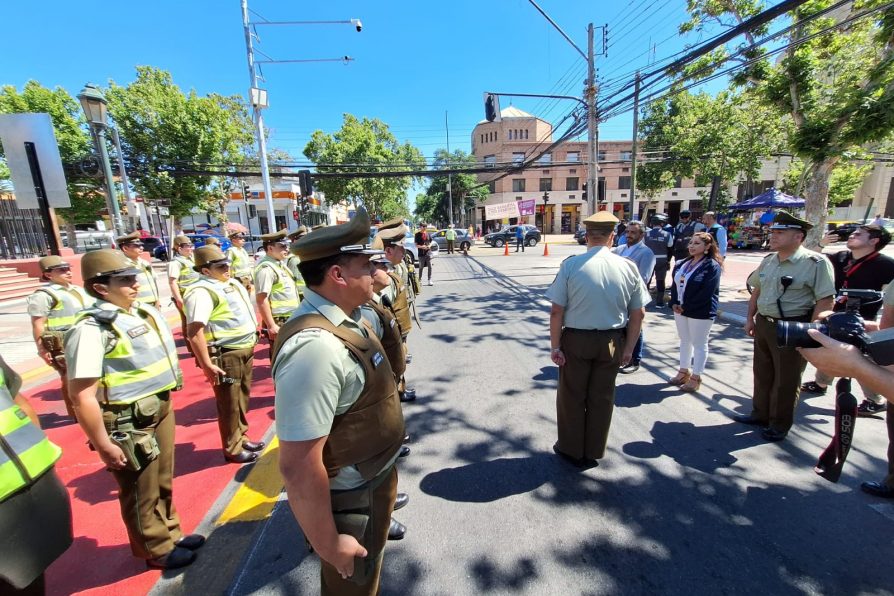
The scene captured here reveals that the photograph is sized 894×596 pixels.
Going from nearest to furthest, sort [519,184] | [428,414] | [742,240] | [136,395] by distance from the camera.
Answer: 1. [136,395]
2. [428,414]
3. [742,240]
4. [519,184]

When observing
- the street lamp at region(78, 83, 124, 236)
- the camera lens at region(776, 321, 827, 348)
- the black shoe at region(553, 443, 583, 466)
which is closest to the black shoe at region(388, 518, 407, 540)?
the black shoe at region(553, 443, 583, 466)

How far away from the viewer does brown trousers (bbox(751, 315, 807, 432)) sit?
3150 mm

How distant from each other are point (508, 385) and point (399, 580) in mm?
2703

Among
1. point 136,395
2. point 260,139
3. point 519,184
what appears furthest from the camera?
point 519,184

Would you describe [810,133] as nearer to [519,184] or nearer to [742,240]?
[742,240]

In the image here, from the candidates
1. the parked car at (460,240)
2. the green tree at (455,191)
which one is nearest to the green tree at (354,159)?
the parked car at (460,240)

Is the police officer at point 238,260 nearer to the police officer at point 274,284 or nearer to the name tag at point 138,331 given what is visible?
the police officer at point 274,284

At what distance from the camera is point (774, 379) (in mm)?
3324

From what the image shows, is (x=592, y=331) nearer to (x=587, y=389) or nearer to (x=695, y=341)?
(x=587, y=389)

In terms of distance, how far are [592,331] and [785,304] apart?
1.88 m

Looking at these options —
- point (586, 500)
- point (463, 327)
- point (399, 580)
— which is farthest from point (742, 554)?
point (463, 327)

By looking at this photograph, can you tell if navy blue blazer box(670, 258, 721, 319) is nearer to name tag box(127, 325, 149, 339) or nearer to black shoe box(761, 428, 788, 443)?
black shoe box(761, 428, 788, 443)

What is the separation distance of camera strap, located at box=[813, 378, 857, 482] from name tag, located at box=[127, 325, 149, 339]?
3.81 m

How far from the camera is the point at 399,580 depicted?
2096mm
